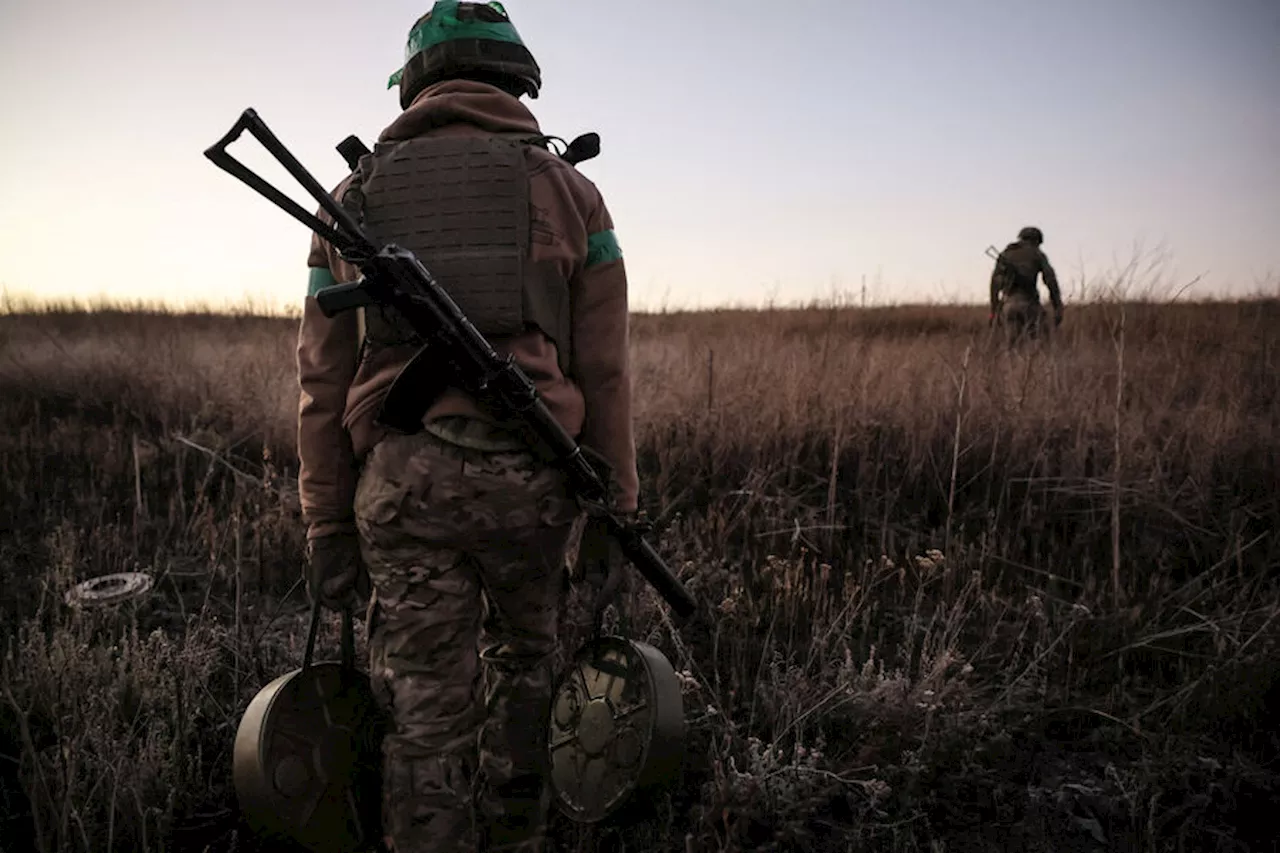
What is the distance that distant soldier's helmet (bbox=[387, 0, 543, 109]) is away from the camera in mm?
1792

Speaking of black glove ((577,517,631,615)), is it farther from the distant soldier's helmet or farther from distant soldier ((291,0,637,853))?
the distant soldier's helmet

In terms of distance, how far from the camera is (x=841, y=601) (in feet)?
11.2

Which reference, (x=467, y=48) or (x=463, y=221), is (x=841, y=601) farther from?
(x=467, y=48)

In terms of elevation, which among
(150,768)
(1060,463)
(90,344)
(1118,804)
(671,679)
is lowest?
(1118,804)

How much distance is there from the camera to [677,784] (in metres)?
2.34

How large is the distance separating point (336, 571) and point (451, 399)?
549 millimetres

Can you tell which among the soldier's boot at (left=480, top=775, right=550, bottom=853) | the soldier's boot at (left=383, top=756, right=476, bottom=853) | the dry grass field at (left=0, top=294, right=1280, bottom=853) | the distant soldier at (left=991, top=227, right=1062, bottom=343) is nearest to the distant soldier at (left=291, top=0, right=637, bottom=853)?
the soldier's boot at (left=383, top=756, right=476, bottom=853)

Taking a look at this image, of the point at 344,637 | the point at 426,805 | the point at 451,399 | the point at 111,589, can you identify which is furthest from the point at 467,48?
the point at 111,589

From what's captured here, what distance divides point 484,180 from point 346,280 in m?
0.44

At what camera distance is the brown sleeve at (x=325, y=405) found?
179cm

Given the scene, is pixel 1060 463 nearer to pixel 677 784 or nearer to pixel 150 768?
pixel 677 784

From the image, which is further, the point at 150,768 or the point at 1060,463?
the point at 1060,463

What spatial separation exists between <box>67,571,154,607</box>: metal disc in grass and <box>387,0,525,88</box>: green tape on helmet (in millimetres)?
2552

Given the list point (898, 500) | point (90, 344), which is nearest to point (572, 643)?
point (898, 500)
